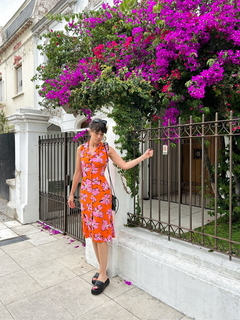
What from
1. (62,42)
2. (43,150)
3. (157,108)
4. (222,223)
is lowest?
(222,223)

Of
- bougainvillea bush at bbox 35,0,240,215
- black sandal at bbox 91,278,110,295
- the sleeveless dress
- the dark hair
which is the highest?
bougainvillea bush at bbox 35,0,240,215

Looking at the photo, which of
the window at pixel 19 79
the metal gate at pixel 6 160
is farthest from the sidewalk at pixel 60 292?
the window at pixel 19 79

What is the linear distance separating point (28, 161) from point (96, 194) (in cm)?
329

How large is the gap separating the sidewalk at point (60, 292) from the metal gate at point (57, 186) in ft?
2.26

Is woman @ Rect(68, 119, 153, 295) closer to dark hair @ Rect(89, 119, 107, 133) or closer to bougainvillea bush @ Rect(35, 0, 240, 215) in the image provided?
dark hair @ Rect(89, 119, 107, 133)

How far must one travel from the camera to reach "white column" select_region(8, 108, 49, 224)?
561 cm

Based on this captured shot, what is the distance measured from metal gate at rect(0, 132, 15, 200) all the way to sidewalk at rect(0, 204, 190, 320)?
3.34 metres

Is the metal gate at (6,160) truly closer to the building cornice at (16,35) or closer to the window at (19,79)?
the window at (19,79)

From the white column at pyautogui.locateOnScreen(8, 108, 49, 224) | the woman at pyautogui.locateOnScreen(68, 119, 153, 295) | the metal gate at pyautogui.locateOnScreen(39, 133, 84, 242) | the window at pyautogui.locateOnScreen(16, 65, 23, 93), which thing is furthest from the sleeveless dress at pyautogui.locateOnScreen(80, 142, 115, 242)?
the window at pyautogui.locateOnScreen(16, 65, 23, 93)

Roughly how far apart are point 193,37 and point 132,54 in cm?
121

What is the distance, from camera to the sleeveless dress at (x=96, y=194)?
113 inches

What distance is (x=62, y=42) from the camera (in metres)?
5.64

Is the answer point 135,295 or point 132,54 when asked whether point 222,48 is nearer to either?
point 132,54

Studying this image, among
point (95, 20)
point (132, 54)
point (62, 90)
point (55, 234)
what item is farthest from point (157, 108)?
point (55, 234)
